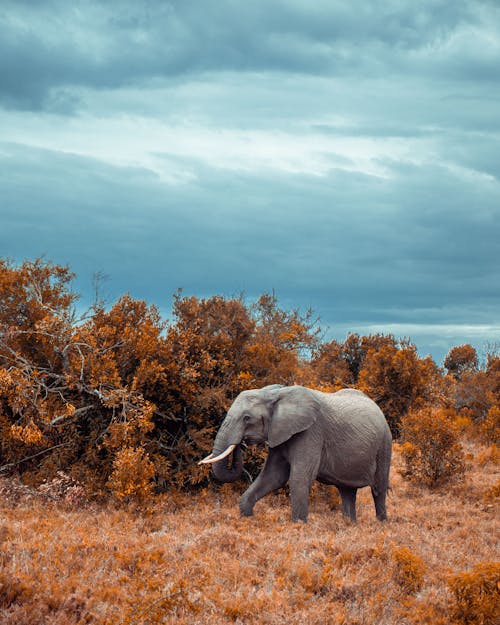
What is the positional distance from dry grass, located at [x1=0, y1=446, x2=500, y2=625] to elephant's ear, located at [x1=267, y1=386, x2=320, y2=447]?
1.46 metres

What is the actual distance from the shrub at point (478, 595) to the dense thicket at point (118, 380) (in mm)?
5819

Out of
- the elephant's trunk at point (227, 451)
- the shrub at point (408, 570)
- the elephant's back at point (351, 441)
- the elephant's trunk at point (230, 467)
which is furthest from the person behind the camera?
the elephant's back at point (351, 441)

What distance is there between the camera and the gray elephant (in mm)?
11109

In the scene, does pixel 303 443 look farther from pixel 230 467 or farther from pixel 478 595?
pixel 478 595

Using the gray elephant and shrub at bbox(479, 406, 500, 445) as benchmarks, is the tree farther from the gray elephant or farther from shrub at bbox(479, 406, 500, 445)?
the gray elephant

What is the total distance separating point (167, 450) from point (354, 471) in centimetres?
407

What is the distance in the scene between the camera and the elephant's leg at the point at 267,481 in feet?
38.1

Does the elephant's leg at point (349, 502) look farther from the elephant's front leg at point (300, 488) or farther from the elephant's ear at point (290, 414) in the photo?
the elephant's ear at point (290, 414)

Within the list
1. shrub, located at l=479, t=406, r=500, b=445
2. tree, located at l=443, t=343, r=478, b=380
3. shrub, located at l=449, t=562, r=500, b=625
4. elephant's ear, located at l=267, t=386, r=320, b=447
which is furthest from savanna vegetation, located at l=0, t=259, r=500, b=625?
tree, located at l=443, t=343, r=478, b=380

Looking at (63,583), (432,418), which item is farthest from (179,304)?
(63,583)

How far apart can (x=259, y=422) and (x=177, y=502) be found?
2978 mm

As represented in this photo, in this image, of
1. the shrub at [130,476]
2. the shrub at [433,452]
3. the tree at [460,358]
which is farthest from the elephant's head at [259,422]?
the tree at [460,358]

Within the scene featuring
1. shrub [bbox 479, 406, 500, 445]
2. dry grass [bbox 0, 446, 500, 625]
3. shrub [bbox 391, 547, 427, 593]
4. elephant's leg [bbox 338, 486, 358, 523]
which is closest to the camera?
dry grass [bbox 0, 446, 500, 625]

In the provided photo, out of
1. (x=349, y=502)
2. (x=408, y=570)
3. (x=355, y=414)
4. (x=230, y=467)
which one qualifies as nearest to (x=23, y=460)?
(x=230, y=467)
